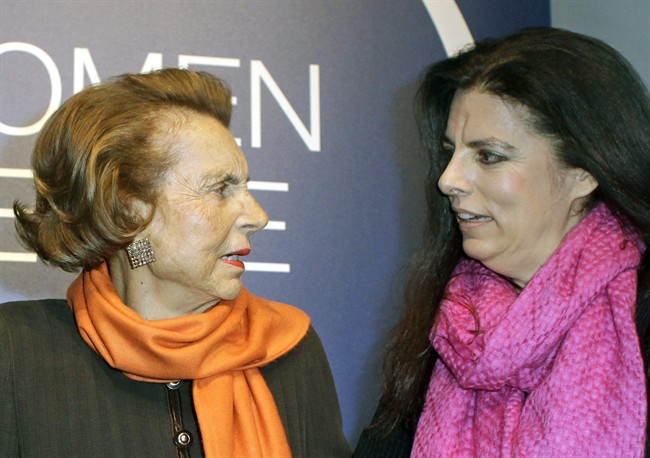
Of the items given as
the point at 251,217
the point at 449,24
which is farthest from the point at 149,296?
the point at 449,24

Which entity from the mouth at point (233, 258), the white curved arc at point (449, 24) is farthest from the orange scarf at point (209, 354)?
the white curved arc at point (449, 24)

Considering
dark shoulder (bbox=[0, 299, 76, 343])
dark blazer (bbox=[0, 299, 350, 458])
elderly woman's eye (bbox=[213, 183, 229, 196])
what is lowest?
dark blazer (bbox=[0, 299, 350, 458])

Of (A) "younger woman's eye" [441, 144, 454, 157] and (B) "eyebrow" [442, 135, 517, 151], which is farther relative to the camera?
(A) "younger woman's eye" [441, 144, 454, 157]

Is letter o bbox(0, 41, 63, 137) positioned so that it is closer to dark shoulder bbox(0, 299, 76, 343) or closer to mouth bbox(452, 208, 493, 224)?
dark shoulder bbox(0, 299, 76, 343)

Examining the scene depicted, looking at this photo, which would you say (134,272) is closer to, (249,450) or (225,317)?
(225,317)

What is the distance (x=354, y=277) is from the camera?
297 centimetres

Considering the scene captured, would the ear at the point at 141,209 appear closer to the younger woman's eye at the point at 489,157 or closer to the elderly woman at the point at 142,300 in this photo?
the elderly woman at the point at 142,300

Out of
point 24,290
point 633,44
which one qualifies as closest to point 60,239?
point 24,290

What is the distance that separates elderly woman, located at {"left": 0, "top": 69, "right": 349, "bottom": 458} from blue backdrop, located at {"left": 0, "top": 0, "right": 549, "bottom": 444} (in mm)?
557

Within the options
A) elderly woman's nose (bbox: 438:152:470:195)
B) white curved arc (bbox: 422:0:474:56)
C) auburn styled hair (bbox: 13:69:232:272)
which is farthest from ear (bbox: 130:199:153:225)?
white curved arc (bbox: 422:0:474:56)

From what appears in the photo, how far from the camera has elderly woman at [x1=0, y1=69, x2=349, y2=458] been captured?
2105mm

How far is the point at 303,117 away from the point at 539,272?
1.07 m

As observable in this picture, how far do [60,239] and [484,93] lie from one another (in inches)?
36.9

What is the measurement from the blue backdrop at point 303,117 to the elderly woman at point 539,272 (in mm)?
683
